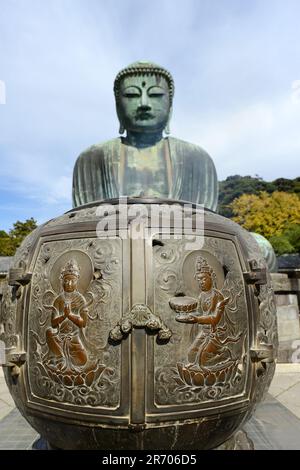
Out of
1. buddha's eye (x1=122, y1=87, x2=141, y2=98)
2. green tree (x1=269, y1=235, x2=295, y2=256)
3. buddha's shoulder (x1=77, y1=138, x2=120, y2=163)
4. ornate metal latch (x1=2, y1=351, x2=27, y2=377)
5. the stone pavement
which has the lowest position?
the stone pavement

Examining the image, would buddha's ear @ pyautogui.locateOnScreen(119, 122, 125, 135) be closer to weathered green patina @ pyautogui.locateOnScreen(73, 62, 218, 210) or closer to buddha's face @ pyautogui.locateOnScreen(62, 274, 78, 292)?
weathered green patina @ pyautogui.locateOnScreen(73, 62, 218, 210)

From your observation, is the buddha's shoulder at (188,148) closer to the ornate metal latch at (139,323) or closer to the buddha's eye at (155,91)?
the buddha's eye at (155,91)

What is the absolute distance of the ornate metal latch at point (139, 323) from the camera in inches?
64.3

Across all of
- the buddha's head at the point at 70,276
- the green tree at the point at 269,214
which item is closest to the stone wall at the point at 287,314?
the buddha's head at the point at 70,276

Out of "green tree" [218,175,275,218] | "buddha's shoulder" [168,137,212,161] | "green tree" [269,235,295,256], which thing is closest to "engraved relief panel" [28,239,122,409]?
"buddha's shoulder" [168,137,212,161]

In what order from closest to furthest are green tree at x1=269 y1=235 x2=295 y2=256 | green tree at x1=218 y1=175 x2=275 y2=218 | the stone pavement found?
the stone pavement < green tree at x1=269 y1=235 x2=295 y2=256 < green tree at x1=218 y1=175 x2=275 y2=218

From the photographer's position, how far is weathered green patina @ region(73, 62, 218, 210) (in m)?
3.58

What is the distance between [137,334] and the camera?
5.41 ft

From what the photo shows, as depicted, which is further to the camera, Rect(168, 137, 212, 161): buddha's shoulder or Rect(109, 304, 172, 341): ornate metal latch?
Rect(168, 137, 212, 161): buddha's shoulder

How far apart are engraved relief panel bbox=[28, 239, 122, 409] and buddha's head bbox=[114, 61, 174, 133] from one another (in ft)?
7.44

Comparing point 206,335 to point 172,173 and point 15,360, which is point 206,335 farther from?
point 172,173

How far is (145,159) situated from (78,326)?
234 centimetres

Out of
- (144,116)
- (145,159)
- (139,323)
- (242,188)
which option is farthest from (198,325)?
(242,188)
